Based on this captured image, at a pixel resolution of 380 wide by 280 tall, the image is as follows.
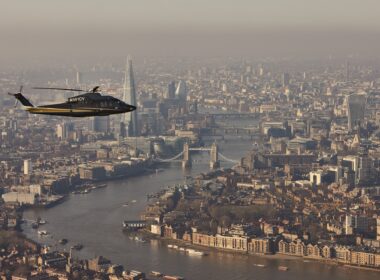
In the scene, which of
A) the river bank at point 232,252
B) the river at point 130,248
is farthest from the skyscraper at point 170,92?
the river bank at point 232,252

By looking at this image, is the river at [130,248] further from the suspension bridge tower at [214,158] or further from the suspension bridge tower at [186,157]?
the suspension bridge tower at [186,157]

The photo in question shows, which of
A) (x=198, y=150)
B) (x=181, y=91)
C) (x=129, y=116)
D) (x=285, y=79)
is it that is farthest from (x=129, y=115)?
(x=285, y=79)

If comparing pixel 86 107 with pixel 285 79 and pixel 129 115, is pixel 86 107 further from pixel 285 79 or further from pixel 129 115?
pixel 285 79

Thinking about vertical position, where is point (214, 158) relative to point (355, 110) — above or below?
below

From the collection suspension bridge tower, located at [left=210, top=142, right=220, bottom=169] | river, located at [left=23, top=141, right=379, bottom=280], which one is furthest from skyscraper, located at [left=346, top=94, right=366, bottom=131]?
river, located at [left=23, top=141, right=379, bottom=280]

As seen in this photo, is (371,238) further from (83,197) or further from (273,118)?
(273,118)

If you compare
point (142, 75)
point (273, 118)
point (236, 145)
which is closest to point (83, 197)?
point (236, 145)
